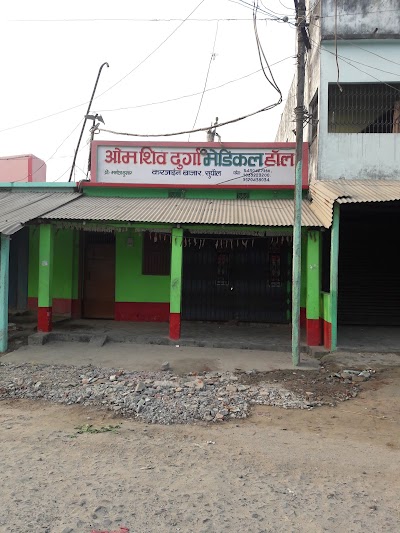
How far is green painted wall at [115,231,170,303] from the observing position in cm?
1084

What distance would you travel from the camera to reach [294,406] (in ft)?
18.0

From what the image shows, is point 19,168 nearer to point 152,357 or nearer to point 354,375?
point 152,357

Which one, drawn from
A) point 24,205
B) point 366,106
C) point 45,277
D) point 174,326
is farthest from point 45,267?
point 366,106

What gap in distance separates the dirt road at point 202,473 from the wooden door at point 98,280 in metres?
5.85

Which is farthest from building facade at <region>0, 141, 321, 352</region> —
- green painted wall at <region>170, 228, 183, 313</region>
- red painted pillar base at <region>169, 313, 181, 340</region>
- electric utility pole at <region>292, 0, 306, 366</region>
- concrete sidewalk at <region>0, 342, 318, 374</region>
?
electric utility pole at <region>292, 0, 306, 366</region>

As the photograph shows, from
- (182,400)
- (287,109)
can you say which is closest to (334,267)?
(182,400)

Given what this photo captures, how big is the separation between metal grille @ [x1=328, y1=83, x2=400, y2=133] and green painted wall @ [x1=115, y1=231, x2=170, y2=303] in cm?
547

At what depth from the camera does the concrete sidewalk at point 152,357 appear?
718cm

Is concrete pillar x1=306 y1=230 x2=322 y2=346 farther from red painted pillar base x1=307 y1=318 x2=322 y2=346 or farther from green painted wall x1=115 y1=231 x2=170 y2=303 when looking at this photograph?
green painted wall x1=115 y1=231 x2=170 y2=303

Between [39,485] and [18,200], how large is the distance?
800cm

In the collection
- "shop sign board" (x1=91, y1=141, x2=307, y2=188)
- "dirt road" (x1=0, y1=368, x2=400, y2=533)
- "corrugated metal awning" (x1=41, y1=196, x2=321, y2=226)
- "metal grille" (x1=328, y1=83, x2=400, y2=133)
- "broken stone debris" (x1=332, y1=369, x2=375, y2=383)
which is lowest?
"dirt road" (x1=0, y1=368, x2=400, y2=533)

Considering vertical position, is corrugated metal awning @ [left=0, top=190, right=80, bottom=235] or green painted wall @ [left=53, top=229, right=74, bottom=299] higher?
corrugated metal awning @ [left=0, top=190, right=80, bottom=235]

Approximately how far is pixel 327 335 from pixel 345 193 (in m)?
2.66

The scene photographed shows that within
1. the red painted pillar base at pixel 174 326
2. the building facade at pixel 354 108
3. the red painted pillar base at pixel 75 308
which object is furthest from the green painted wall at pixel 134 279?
the building facade at pixel 354 108
